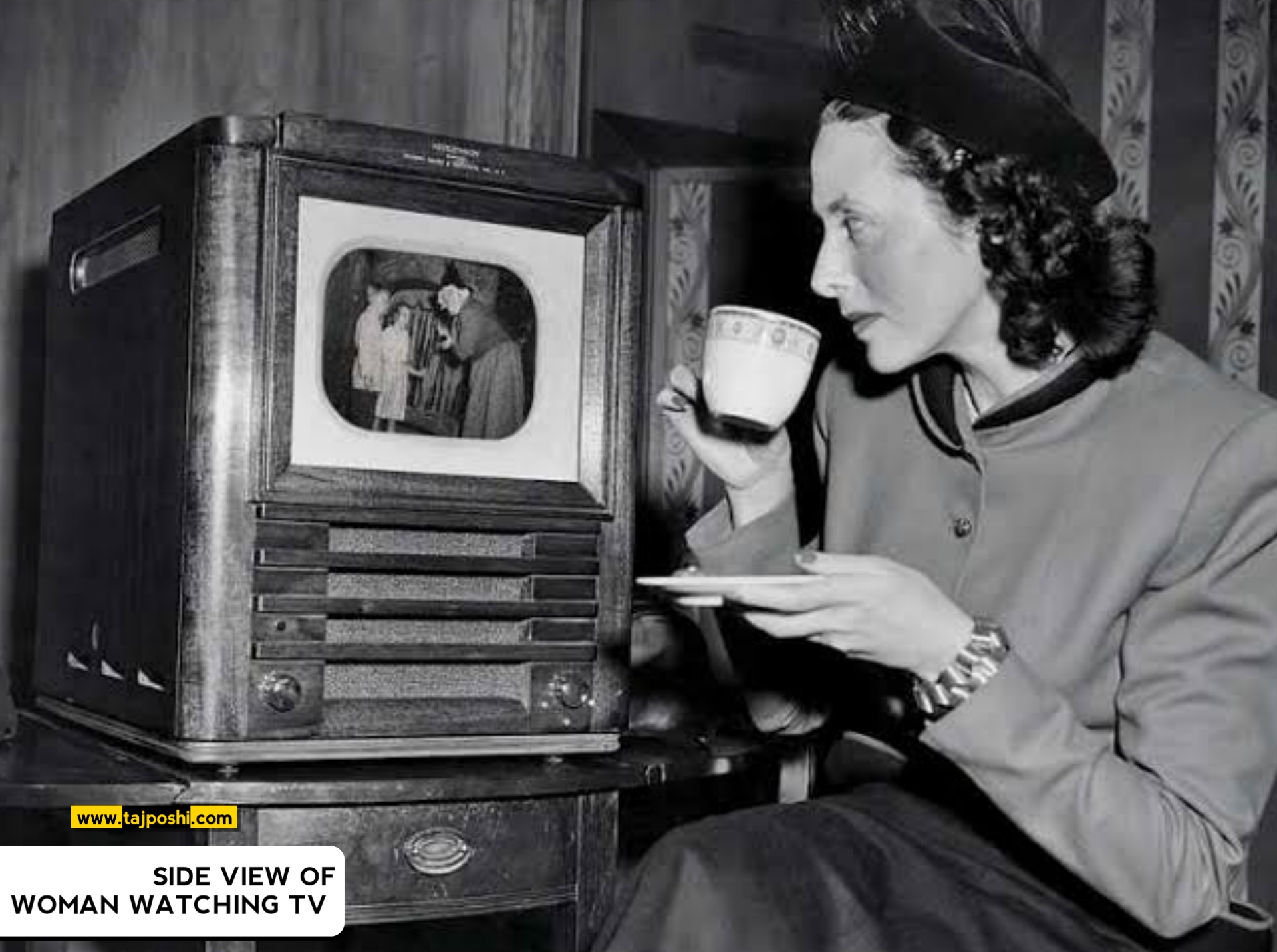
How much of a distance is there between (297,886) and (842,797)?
1.52ft

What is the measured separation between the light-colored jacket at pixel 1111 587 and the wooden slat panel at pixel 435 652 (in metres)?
0.18

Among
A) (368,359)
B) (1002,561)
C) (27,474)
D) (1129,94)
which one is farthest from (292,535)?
(1129,94)

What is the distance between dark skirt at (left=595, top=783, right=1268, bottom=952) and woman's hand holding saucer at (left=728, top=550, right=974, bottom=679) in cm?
17

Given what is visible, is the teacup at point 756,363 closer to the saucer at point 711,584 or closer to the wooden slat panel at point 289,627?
the saucer at point 711,584


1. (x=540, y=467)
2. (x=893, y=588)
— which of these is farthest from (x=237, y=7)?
(x=893, y=588)

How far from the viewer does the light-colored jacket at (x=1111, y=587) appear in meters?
1.15

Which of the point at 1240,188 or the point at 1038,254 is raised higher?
the point at 1240,188

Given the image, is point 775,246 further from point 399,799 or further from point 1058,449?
point 399,799

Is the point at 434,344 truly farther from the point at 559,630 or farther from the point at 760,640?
the point at 760,640

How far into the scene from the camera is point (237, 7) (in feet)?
6.76

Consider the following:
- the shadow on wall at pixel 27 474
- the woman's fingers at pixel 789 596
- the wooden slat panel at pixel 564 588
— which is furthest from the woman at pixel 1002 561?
the shadow on wall at pixel 27 474

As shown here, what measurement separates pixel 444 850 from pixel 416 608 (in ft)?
0.67

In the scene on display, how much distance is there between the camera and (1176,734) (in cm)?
119
